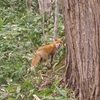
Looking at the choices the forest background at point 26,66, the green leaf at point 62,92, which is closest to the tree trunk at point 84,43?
the green leaf at point 62,92

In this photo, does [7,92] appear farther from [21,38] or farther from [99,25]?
[21,38]

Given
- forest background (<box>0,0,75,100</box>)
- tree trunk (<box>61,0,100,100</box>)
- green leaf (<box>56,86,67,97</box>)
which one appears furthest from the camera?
forest background (<box>0,0,75,100</box>)

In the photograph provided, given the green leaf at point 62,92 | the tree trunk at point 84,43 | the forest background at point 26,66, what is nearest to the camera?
the tree trunk at point 84,43

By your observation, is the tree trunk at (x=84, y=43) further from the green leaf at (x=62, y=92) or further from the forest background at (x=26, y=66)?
the forest background at (x=26, y=66)

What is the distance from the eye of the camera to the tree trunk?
414cm

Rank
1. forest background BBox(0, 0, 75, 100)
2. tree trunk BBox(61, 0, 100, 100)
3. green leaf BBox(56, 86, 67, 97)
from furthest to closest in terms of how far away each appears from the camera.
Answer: forest background BBox(0, 0, 75, 100) < green leaf BBox(56, 86, 67, 97) < tree trunk BBox(61, 0, 100, 100)

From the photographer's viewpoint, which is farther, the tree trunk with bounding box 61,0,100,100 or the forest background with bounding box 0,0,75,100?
the forest background with bounding box 0,0,75,100

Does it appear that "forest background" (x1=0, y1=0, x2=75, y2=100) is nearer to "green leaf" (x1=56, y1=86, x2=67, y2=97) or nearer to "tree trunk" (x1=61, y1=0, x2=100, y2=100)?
"green leaf" (x1=56, y1=86, x2=67, y2=97)

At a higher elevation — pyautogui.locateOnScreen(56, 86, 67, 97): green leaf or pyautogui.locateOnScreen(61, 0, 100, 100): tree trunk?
pyautogui.locateOnScreen(61, 0, 100, 100): tree trunk

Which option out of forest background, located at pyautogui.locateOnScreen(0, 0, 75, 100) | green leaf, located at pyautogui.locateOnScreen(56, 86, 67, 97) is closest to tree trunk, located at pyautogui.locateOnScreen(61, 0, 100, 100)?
green leaf, located at pyautogui.locateOnScreen(56, 86, 67, 97)

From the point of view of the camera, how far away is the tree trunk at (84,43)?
414cm

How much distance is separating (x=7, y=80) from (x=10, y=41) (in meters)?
2.05

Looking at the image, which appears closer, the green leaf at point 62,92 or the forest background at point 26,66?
the green leaf at point 62,92

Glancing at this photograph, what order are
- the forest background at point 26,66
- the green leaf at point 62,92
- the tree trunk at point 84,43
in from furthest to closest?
1. the forest background at point 26,66
2. the green leaf at point 62,92
3. the tree trunk at point 84,43
